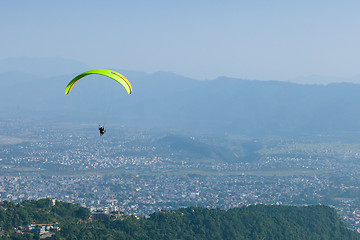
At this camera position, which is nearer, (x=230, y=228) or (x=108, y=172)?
(x=230, y=228)

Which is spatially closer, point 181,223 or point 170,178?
point 181,223

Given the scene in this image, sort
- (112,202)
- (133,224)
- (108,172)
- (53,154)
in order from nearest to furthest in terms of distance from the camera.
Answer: (133,224) → (112,202) → (108,172) → (53,154)

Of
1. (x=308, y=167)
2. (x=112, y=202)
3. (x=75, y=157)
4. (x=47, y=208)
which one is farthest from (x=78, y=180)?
(x=308, y=167)

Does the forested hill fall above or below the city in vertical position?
above

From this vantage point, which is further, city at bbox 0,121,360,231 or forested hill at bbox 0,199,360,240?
city at bbox 0,121,360,231

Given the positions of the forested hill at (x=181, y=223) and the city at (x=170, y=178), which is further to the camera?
the city at (x=170, y=178)

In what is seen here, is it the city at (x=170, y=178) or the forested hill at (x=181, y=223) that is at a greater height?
the forested hill at (x=181, y=223)

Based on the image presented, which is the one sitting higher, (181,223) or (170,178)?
(181,223)

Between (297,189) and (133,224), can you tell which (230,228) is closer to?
(133,224)
